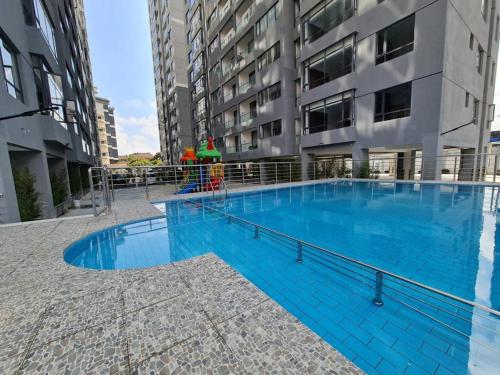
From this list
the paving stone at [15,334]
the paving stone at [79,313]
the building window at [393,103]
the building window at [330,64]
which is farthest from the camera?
the building window at [330,64]

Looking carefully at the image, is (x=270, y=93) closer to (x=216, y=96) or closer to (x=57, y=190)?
(x=216, y=96)

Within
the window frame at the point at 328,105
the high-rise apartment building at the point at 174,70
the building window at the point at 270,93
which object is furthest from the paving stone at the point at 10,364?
the high-rise apartment building at the point at 174,70

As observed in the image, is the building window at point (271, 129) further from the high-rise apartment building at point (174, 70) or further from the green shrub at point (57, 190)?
the high-rise apartment building at point (174, 70)

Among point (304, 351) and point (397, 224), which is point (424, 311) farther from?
point (397, 224)

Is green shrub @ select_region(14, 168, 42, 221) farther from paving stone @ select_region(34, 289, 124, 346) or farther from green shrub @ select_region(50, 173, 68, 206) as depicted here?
paving stone @ select_region(34, 289, 124, 346)

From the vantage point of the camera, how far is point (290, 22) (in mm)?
14758

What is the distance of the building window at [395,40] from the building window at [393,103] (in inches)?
62.0

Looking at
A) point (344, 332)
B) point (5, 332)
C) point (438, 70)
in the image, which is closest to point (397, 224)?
point (344, 332)

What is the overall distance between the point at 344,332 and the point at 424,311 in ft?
3.02

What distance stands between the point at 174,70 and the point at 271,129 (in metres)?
23.7

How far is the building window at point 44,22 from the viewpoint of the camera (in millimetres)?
7898

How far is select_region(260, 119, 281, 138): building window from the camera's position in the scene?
1602 centimetres

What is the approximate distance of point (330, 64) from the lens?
1314 cm

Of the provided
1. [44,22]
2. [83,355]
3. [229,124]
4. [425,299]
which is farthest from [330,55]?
[83,355]
